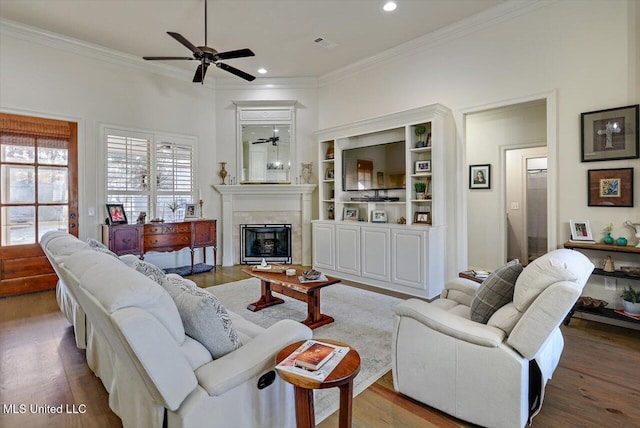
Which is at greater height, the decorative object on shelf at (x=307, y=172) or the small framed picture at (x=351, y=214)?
the decorative object on shelf at (x=307, y=172)

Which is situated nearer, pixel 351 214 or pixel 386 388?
pixel 386 388

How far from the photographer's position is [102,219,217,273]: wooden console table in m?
4.94

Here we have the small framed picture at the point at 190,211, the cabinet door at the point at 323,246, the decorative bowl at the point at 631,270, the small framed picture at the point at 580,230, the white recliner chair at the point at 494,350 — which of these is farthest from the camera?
the small framed picture at the point at 190,211

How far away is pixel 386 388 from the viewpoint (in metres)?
2.29

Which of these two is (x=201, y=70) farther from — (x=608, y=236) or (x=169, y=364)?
(x=608, y=236)

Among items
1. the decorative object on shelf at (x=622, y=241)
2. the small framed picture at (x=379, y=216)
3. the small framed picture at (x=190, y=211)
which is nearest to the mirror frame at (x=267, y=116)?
the small framed picture at (x=190, y=211)

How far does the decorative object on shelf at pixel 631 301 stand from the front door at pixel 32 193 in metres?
6.92

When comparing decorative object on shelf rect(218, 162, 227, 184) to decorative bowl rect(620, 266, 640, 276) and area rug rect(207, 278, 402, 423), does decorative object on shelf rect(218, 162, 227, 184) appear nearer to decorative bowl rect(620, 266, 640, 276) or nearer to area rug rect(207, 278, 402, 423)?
area rug rect(207, 278, 402, 423)

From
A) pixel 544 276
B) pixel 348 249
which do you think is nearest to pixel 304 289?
pixel 544 276

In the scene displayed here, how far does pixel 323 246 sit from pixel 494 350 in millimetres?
3985

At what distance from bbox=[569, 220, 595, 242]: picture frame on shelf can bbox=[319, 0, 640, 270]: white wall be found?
0.27 feet

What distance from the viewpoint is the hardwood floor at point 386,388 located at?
197 centimetres

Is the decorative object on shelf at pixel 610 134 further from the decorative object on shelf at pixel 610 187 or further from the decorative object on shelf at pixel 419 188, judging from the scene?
the decorative object on shelf at pixel 419 188

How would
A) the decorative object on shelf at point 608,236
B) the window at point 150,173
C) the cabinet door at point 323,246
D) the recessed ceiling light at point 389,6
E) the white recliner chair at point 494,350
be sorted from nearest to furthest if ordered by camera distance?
the white recliner chair at point 494,350 < the decorative object on shelf at point 608,236 < the recessed ceiling light at point 389,6 < the window at point 150,173 < the cabinet door at point 323,246
